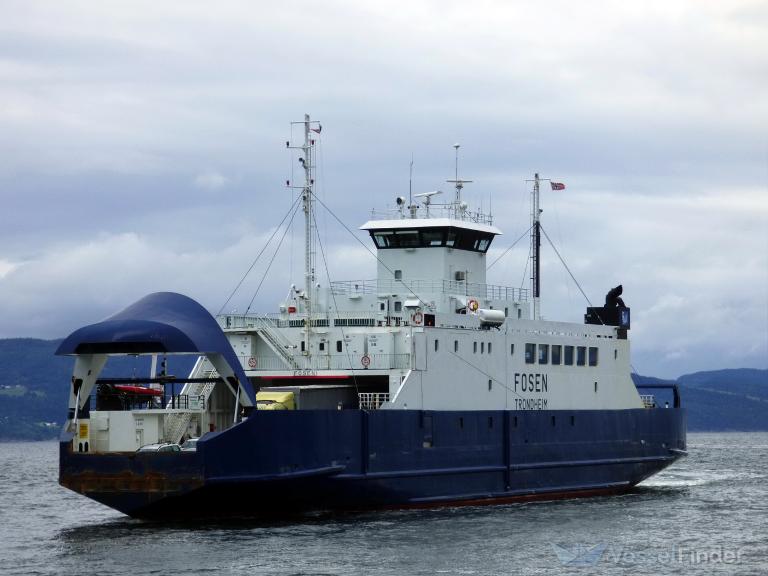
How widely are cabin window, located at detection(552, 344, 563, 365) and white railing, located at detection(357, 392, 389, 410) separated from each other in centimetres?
713

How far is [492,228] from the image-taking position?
39.8 metres

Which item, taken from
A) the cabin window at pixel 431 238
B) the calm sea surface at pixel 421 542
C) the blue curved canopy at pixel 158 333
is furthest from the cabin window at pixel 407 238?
the blue curved canopy at pixel 158 333

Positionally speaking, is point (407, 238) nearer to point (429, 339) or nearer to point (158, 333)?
point (429, 339)

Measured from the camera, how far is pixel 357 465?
31.1 m

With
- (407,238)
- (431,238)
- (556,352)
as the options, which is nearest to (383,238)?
(407,238)

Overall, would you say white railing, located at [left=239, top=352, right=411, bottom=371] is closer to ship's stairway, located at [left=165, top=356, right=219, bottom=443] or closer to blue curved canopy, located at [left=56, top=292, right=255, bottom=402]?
ship's stairway, located at [left=165, top=356, right=219, bottom=443]

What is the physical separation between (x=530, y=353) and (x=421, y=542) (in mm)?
10789

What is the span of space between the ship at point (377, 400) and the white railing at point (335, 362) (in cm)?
5

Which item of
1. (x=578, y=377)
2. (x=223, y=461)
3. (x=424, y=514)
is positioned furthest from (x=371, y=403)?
(x=578, y=377)

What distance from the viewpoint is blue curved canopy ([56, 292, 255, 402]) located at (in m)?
28.4

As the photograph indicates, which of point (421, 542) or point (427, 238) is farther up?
point (427, 238)

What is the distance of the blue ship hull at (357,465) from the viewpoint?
28.6 m

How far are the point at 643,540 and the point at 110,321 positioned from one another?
42.2 feet

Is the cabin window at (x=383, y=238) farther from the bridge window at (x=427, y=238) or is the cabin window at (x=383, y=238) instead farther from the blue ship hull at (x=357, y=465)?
the blue ship hull at (x=357, y=465)
